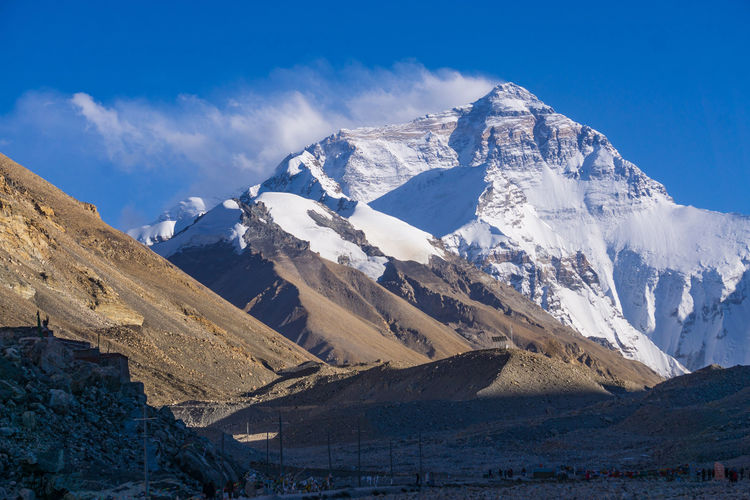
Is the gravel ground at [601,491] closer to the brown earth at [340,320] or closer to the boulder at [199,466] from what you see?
the boulder at [199,466]

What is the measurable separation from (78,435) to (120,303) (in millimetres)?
71147

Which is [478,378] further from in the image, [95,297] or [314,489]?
[314,489]

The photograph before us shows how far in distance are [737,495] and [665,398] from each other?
1793 inches

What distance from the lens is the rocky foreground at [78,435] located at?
27562 millimetres

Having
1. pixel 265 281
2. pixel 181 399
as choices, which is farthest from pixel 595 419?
pixel 265 281

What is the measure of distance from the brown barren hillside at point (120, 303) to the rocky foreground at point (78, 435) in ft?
139

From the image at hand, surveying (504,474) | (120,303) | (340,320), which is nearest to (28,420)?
(504,474)

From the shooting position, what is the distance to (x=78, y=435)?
3016cm

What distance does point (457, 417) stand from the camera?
75375 mm

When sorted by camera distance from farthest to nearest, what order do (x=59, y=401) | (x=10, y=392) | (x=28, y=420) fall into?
(x=59, y=401), (x=10, y=392), (x=28, y=420)

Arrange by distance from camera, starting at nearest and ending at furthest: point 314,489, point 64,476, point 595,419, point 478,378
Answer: point 64,476
point 314,489
point 595,419
point 478,378

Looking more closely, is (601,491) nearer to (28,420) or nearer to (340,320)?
(28,420)

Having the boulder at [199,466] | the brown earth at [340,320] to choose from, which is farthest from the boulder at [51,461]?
the brown earth at [340,320]

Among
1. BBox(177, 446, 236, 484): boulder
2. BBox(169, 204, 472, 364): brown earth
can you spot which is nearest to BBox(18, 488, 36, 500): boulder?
BBox(177, 446, 236, 484): boulder
